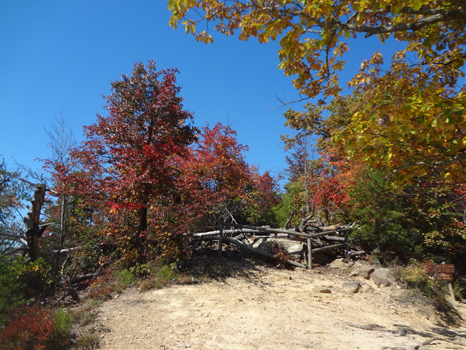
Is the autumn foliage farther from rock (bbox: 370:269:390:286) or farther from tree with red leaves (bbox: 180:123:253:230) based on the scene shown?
rock (bbox: 370:269:390:286)

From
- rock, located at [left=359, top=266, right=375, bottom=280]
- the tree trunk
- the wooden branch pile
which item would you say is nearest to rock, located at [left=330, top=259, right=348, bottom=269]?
the wooden branch pile

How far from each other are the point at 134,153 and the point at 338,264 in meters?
7.44

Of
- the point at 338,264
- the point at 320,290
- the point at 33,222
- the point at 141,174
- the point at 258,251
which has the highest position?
the point at 141,174

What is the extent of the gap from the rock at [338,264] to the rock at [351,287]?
1493 mm

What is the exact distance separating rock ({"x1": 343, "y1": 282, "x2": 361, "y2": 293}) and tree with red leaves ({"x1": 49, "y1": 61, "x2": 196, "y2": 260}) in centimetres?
536

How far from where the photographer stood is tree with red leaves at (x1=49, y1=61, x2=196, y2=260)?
6922mm

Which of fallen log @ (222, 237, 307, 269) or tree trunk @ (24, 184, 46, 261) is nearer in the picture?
tree trunk @ (24, 184, 46, 261)

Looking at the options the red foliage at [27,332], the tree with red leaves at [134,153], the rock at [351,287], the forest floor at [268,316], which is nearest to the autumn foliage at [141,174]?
the tree with red leaves at [134,153]

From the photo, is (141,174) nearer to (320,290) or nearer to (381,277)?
(320,290)

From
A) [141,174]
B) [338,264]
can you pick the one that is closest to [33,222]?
[141,174]

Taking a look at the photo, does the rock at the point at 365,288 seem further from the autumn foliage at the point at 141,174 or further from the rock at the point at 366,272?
the autumn foliage at the point at 141,174

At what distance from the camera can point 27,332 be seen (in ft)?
11.7

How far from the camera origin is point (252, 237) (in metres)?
10.1

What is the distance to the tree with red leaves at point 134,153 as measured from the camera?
22.7ft
